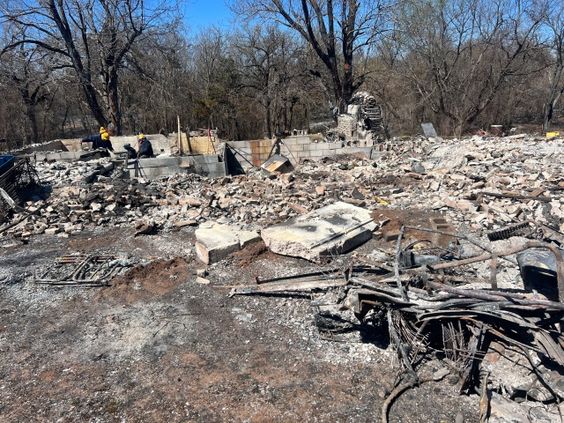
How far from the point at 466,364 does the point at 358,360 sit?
0.99 meters

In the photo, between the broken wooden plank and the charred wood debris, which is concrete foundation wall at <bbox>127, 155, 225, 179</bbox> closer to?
the charred wood debris

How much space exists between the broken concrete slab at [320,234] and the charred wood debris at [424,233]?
10.1 inches

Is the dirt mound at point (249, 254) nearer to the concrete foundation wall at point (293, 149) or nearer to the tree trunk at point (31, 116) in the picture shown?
the concrete foundation wall at point (293, 149)

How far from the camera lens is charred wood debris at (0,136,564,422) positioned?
3.58 meters

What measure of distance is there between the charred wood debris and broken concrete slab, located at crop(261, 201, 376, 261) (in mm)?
257

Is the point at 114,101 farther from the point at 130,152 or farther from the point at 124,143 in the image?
the point at 130,152

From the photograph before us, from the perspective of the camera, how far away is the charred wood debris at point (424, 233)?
3582 mm

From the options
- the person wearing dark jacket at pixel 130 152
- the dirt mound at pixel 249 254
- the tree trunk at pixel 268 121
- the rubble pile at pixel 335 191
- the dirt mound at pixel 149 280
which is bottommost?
the dirt mound at pixel 149 280

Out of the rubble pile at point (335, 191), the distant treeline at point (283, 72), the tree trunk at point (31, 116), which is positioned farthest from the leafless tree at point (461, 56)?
the tree trunk at point (31, 116)

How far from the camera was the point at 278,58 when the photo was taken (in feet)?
74.1

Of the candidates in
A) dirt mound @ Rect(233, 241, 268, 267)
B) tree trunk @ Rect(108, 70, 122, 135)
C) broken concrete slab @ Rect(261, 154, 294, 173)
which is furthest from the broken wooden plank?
tree trunk @ Rect(108, 70, 122, 135)

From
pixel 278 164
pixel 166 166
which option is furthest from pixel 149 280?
pixel 278 164

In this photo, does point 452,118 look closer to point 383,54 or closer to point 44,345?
point 383,54

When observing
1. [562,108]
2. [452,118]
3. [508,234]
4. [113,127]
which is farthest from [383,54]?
[508,234]
